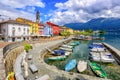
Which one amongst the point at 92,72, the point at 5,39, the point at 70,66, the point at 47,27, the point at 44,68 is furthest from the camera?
the point at 47,27

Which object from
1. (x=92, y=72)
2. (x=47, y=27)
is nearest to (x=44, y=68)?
(x=92, y=72)

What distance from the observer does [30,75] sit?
52.5 ft

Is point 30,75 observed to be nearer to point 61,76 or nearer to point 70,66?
point 61,76

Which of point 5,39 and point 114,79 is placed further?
point 5,39

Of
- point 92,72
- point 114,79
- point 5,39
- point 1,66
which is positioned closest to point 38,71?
point 1,66

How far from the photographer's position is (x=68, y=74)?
52.9 feet

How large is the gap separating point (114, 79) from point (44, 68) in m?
9.87

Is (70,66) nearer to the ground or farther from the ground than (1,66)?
nearer to the ground

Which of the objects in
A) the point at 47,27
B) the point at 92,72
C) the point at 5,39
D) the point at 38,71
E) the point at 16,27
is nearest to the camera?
the point at 38,71

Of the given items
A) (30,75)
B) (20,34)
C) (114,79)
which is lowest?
(114,79)

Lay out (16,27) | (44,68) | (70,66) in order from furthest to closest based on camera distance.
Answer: (16,27), (70,66), (44,68)

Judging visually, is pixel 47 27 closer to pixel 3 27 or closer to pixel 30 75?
pixel 3 27

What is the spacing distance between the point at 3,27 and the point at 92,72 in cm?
4219

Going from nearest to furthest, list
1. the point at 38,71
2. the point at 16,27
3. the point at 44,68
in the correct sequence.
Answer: the point at 38,71 < the point at 44,68 < the point at 16,27
